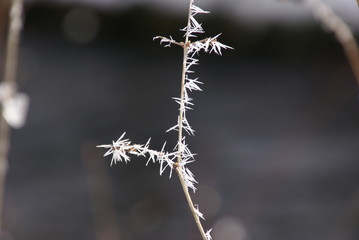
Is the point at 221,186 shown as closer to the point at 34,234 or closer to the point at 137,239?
the point at 137,239

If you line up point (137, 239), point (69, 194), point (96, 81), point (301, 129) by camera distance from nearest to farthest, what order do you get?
point (137, 239) < point (69, 194) < point (301, 129) < point (96, 81)

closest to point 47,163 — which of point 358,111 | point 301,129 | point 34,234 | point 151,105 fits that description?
point 34,234

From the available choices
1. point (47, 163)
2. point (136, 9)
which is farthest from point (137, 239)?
point (136, 9)

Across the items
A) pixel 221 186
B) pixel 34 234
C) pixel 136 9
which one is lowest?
pixel 34 234

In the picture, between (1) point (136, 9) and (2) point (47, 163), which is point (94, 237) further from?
(1) point (136, 9)

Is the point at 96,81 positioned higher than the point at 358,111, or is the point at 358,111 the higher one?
the point at 358,111

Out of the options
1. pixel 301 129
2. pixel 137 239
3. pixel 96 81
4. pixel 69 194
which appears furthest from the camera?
pixel 96 81

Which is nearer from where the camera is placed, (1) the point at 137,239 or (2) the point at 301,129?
(1) the point at 137,239
